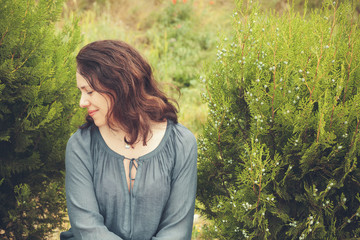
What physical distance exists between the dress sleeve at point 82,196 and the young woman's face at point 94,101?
182 mm

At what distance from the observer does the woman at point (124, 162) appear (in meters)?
2.22

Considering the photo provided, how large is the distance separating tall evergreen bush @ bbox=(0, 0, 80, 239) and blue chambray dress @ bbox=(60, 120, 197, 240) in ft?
1.96

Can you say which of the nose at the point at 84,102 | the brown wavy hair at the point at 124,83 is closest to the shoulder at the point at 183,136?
the brown wavy hair at the point at 124,83

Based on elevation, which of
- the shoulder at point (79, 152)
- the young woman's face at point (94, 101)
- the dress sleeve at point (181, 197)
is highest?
the young woman's face at point (94, 101)

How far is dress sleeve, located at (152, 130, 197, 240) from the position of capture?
2311 mm

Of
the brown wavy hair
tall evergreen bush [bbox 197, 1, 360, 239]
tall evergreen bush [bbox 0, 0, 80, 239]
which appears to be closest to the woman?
the brown wavy hair

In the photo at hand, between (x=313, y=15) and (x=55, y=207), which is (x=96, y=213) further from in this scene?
(x=313, y=15)

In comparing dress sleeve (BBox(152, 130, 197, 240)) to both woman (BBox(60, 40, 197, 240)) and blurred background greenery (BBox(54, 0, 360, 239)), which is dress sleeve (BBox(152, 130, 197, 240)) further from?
blurred background greenery (BBox(54, 0, 360, 239))

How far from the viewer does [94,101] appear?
7.34 ft

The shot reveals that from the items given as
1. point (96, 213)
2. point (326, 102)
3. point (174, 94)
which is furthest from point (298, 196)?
point (174, 94)

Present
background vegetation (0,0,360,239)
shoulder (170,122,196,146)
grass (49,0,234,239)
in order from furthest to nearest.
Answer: grass (49,0,234,239) < background vegetation (0,0,360,239) < shoulder (170,122,196,146)

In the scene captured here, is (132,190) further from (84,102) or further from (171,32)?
(171,32)

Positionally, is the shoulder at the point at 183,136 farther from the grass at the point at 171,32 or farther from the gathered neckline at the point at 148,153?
the grass at the point at 171,32

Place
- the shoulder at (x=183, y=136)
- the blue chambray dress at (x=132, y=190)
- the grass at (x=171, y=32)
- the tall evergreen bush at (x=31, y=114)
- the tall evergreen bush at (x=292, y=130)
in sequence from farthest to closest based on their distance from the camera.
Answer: the grass at (x=171, y=32) → the tall evergreen bush at (x=31, y=114) → the shoulder at (x=183, y=136) → the blue chambray dress at (x=132, y=190) → the tall evergreen bush at (x=292, y=130)
